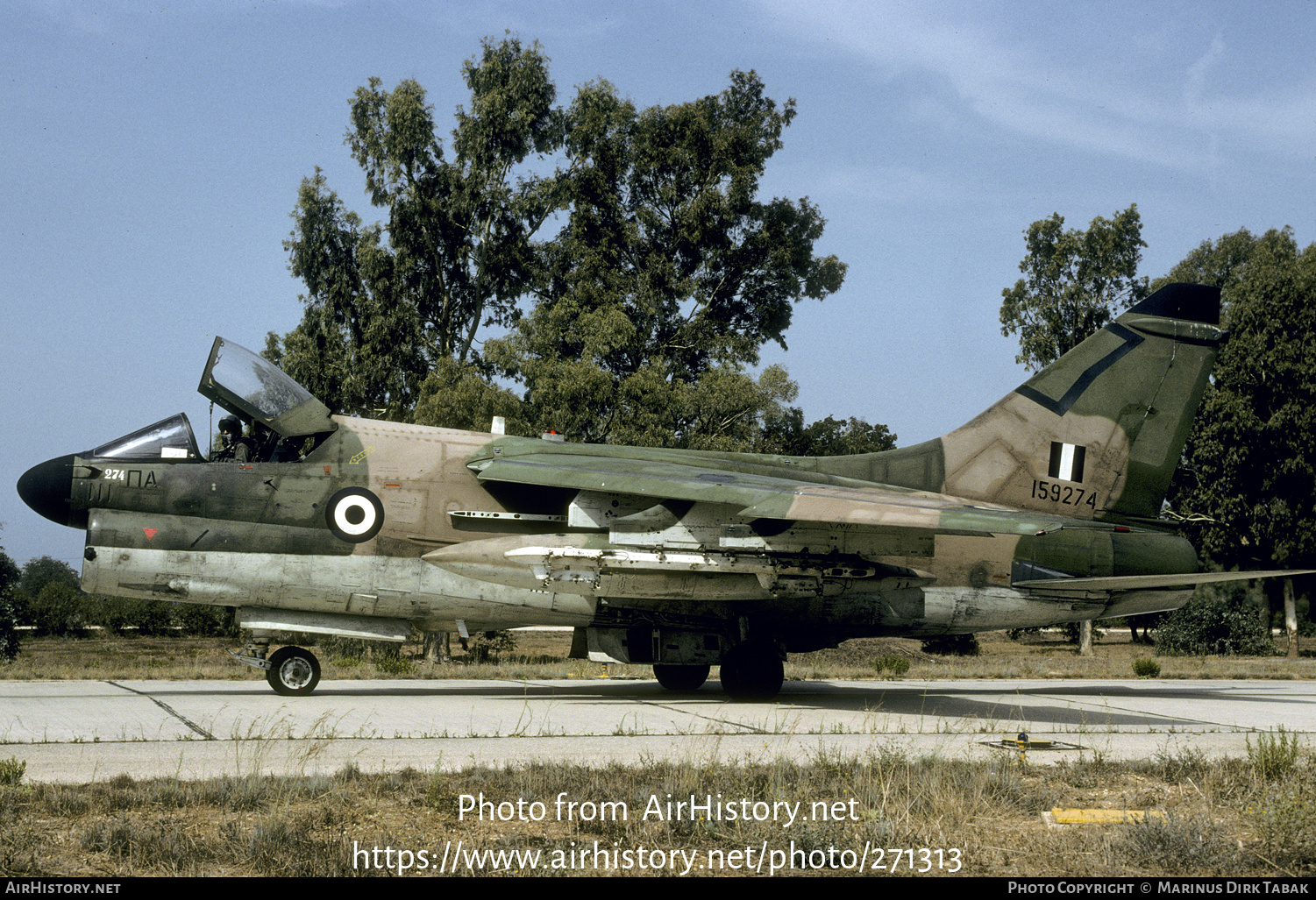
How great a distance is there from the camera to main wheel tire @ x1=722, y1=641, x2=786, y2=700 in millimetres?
14516

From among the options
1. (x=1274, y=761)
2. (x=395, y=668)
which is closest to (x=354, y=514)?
(x=395, y=668)

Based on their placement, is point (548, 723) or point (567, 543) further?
point (567, 543)

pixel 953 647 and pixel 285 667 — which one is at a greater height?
pixel 285 667

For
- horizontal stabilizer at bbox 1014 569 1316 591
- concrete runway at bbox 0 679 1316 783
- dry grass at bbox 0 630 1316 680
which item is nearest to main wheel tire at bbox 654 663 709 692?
concrete runway at bbox 0 679 1316 783

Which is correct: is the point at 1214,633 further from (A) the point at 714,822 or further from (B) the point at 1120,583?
(A) the point at 714,822

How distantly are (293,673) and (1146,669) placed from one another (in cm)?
1734

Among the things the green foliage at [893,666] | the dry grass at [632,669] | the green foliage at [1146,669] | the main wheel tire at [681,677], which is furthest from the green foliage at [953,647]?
the main wheel tire at [681,677]

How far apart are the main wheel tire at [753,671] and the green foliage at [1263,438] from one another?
1210 inches

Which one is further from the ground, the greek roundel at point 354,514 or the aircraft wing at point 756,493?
the aircraft wing at point 756,493

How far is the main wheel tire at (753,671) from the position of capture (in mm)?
14516

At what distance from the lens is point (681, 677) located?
16469mm

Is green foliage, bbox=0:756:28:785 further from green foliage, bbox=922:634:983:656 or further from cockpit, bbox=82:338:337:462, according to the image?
green foliage, bbox=922:634:983:656

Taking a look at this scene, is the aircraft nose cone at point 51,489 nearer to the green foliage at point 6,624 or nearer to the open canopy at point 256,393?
the open canopy at point 256,393

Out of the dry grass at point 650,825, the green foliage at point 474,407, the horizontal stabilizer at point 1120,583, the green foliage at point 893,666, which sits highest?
the green foliage at point 474,407
